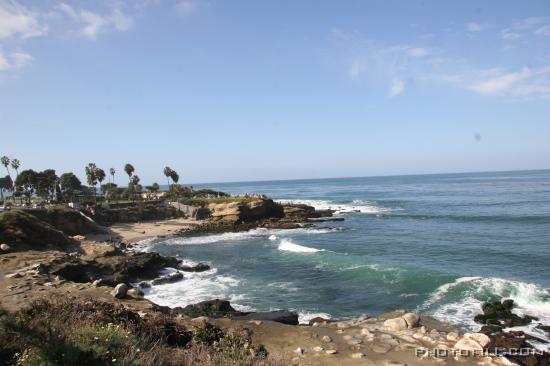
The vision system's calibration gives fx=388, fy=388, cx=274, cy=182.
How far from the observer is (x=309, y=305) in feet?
68.4

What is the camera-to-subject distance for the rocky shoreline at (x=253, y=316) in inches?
430

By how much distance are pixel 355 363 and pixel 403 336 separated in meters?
2.79

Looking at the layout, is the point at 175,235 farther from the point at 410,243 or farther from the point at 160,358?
the point at 160,358

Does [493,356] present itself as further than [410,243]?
No

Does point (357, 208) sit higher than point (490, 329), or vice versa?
point (490, 329)

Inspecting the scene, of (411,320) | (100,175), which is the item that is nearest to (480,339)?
(411,320)

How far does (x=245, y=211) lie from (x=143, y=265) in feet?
102

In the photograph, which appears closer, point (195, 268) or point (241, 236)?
point (195, 268)

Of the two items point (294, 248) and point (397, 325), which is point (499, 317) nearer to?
point (397, 325)

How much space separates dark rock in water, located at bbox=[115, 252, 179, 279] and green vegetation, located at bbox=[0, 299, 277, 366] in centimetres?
1719

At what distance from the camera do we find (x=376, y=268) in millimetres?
27938

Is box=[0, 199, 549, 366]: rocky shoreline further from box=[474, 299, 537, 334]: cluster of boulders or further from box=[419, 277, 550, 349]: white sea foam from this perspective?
box=[419, 277, 550, 349]: white sea foam

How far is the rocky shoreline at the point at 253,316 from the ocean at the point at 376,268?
8.37ft

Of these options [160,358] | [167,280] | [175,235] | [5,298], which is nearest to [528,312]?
[160,358]
